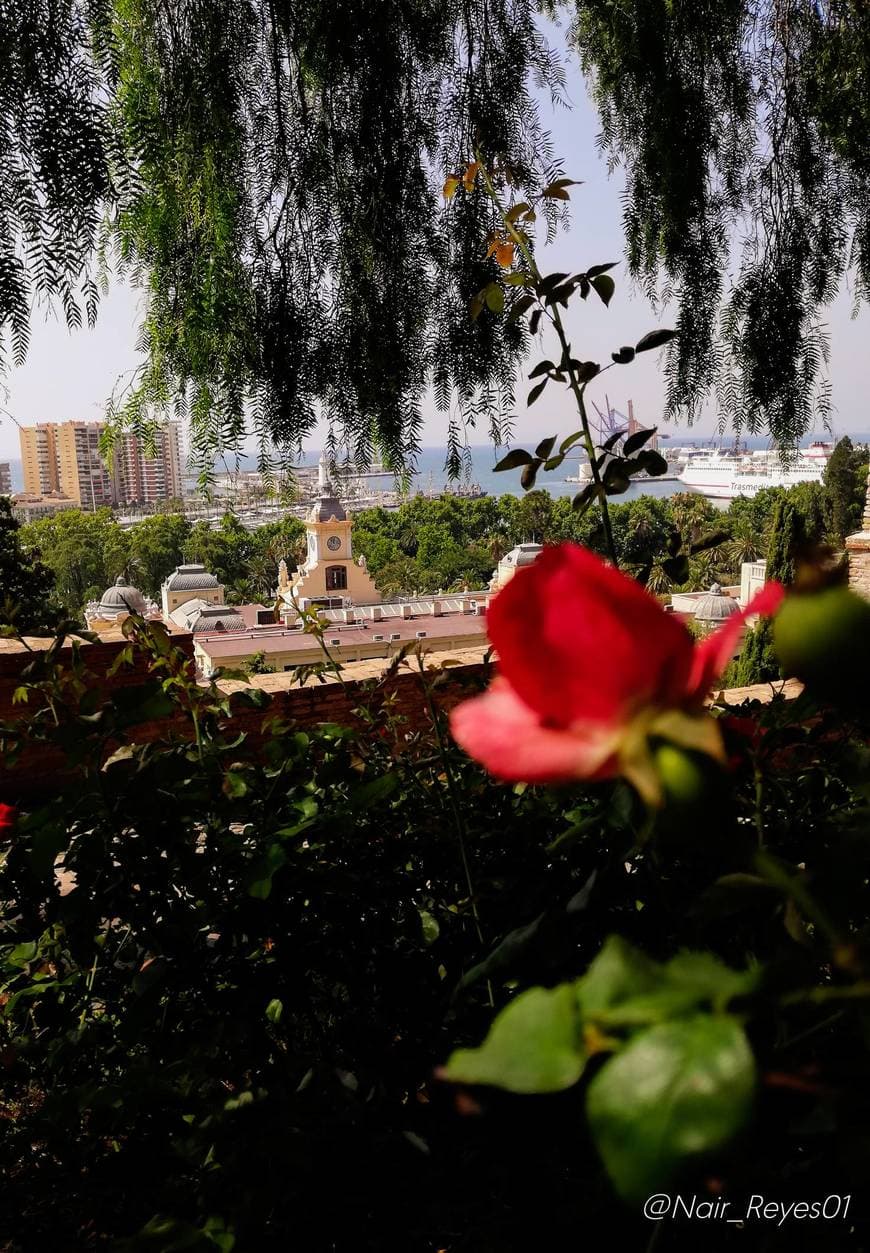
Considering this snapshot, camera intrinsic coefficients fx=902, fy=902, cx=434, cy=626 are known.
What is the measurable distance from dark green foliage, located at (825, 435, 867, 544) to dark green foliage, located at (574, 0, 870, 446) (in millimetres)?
24603

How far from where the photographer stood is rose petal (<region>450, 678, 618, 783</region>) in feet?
0.60

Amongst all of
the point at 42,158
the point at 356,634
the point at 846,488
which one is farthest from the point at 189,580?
the point at 42,158

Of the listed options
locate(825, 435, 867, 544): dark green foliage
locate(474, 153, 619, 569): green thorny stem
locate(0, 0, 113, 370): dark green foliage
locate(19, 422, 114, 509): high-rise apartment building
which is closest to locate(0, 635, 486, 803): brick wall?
locate(0, 0, 113, 370): dark green foliage

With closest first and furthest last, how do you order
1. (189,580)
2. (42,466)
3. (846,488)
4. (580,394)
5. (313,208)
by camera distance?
(580,394), (313,208), (42,466), (846,488), (189,580)

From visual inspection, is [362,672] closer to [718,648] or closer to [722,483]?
[718,648]

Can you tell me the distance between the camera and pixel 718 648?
0.67 feet

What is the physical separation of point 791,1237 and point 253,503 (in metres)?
1.41

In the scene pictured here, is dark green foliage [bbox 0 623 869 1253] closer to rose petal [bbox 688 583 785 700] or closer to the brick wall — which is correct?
rose petal [bbox 688 583 785 700]

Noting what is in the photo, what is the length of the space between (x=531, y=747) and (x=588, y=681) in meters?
0.02

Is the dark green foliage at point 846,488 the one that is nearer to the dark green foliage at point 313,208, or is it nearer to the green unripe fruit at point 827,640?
the dark green foliage at point 313,208

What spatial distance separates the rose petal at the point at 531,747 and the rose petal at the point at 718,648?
1.0 inches

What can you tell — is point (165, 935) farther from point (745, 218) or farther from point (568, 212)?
point (745, 218)

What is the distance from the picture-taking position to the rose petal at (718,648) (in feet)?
0.65

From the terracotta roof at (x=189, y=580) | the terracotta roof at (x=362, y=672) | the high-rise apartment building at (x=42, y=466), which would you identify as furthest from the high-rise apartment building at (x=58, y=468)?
the terracotta roof at (x=362, y=672)
